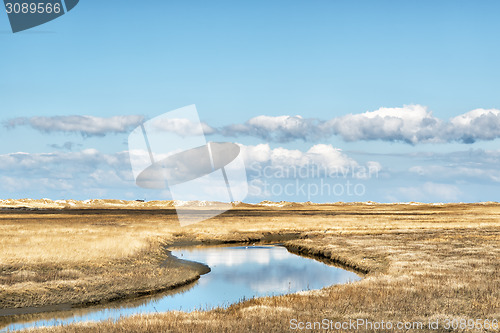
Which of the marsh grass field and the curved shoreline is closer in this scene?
the marsh grass field

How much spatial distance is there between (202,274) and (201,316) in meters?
16.8

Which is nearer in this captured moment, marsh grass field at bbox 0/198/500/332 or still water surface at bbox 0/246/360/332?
marsh grass field at bbox 0/198/500/332

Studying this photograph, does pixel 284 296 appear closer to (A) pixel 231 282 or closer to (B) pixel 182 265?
(A) pixel 231 282

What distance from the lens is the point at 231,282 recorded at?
1201 inches

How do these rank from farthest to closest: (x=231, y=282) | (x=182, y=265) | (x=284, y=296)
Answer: (x=182, y=265) → (x=231, y=282) → (x=284, y=296)

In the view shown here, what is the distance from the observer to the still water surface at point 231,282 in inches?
849

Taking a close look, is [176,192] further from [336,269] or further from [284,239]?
[336,269]

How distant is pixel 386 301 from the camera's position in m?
18.5

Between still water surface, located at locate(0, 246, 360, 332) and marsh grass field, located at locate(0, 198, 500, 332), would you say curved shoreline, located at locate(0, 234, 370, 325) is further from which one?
still water surface, located at locate(0, 246, 360, 332)

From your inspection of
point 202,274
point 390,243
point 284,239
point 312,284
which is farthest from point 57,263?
point 284,239

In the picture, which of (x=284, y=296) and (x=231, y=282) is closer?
(x=284, y=296)

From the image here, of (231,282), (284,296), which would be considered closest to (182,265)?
(231,282)

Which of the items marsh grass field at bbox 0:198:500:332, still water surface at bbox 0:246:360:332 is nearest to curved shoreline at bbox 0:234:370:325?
marsh grass field at bbox 0:198:500:332

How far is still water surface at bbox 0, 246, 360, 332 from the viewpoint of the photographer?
70.8ft
